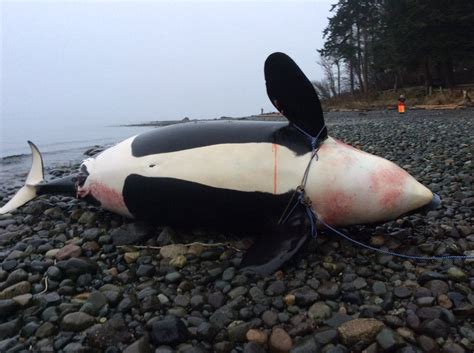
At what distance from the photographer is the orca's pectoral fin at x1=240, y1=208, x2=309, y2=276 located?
3.35m

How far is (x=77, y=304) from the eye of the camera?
301cm

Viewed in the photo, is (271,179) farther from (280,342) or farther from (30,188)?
(30,188)

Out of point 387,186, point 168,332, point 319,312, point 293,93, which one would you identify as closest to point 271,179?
point 293,93

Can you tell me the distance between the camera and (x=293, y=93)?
376cm

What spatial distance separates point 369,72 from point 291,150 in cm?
5094

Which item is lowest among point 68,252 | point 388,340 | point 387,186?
point 388,340

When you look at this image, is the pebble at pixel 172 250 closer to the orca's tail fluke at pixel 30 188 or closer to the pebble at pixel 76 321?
the pebble at pixel 76 321

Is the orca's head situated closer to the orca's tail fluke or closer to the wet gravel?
the wet gravel

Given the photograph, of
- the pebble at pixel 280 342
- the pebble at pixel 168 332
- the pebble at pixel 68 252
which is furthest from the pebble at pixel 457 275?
the pebble at pixel 68 252

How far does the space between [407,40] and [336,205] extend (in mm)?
33567

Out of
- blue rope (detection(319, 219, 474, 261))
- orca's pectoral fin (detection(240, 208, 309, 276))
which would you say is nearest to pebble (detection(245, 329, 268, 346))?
orca's pectoral fin (detection(240, 208, 309, 276))

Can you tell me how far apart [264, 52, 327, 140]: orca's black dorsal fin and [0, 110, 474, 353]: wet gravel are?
1.20 m

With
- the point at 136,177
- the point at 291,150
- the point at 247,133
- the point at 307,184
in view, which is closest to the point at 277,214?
the point at 307,184

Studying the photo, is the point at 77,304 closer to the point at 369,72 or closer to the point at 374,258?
the point at 374,258
